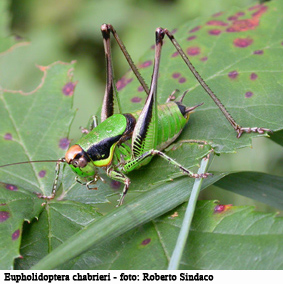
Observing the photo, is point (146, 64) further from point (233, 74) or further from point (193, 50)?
point (233, 74)

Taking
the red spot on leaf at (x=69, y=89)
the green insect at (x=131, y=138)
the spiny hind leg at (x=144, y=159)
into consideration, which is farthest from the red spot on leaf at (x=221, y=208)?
the red spot on leaf at (x=69, y=89)

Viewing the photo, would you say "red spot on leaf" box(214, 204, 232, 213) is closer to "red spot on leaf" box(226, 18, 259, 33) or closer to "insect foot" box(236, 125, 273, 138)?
"insect foot" box(236, 125, 273, 138)

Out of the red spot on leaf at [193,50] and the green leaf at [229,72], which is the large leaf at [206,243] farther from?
the red spot on leaf at [193,50]

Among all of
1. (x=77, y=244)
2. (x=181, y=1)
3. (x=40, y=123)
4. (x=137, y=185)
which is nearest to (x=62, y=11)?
(x=181, y=1)

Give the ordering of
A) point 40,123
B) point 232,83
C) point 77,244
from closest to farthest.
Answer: point 77,244 → point 232,83 → point 40,123

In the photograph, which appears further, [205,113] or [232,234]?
[205,113]

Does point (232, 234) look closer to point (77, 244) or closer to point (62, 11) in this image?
point (77, 244)

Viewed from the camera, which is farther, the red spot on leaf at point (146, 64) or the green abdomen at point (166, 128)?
the red spot on leaf at point (146, 64)
